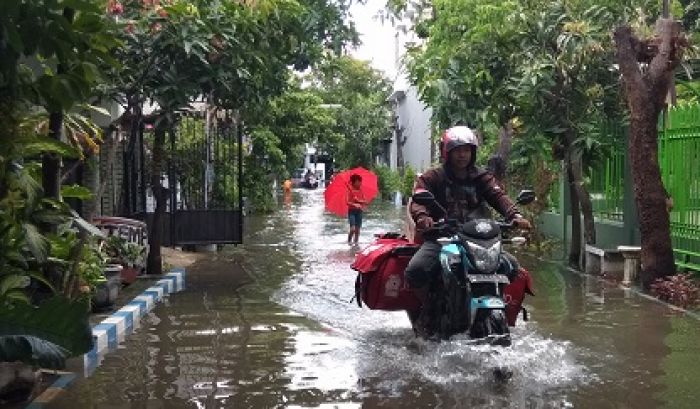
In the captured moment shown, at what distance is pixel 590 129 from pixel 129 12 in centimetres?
647

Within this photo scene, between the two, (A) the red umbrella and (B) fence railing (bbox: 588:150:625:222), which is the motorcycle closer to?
(B) fence railing (bbox: 588:150:625:222)

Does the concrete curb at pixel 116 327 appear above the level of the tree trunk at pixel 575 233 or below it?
below

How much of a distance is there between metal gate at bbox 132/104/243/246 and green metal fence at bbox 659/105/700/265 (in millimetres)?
6343

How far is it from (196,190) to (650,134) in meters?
9.17

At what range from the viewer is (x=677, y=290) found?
976 cm

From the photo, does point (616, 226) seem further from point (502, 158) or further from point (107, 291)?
point (107, 291)

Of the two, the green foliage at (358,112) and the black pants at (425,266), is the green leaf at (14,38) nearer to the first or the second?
the black pants at (425,266)

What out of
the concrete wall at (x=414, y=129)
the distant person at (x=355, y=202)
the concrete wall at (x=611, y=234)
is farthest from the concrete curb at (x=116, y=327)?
the concrete wall at (x=414, y=129)

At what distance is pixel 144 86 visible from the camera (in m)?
10.3

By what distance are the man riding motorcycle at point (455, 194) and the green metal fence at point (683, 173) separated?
449 cm

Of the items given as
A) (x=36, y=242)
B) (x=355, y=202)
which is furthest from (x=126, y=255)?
(x=355, y=202)

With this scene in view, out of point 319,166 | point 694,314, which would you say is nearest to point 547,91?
point 694,314

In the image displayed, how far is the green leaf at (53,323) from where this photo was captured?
4.61 meters

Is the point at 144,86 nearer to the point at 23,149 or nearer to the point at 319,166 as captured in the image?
the point at 23,149
